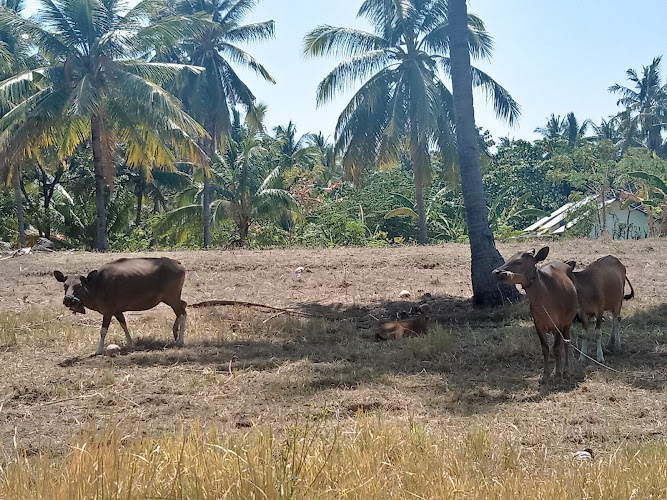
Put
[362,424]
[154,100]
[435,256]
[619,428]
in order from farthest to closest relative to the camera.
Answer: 1. [154,100]
2. [435,256]
3. [619,428]
4. [362,424]

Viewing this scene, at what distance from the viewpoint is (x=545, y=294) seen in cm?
720

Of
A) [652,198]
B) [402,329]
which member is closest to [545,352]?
[402,329]

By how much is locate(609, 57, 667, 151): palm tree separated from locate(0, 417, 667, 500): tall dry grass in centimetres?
5745

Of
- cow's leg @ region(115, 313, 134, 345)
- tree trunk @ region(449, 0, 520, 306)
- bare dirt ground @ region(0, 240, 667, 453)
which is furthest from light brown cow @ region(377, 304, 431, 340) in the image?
cow's leg @ region(115, 313, 134, 345)

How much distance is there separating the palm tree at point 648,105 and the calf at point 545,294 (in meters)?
54.0

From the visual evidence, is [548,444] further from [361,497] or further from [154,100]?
[154,100]

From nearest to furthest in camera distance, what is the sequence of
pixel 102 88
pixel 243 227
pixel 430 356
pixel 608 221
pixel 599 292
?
1. pixel 599 292
2. pixel 430 356
3. pixel 102 88
4. pixel 243 227
5. pixel 608 221

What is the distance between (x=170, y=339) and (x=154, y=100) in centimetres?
1394

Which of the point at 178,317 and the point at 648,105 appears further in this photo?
the point at 648,105

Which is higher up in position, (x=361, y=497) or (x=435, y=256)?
(x=435, y=256)

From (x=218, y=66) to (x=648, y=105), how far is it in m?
42.8

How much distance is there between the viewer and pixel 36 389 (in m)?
7.33

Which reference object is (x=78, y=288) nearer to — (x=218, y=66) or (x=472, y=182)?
(x=472, y=182)

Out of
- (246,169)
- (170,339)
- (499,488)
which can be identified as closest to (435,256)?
(170,339)
